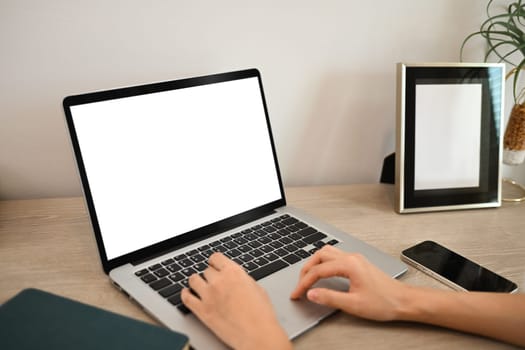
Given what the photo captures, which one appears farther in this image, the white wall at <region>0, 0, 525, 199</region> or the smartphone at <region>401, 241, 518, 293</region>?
the white wall at <region>0, 0, 525, 199</region>

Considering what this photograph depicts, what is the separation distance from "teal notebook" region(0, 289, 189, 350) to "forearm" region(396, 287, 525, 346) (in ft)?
1.03

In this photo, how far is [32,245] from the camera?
83 centimetres

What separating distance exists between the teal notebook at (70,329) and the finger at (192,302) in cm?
7

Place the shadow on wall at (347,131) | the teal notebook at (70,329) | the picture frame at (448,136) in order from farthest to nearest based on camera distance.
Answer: the shadow on wall at (347,131) < the picture frame at (448,136) < the teal notebook at (70,329)

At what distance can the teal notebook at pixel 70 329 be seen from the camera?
0.52 m

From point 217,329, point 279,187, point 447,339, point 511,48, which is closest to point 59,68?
point 279,187

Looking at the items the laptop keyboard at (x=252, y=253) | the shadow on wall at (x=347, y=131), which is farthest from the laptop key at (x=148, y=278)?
the shadow on wall at (x=347, y=131)

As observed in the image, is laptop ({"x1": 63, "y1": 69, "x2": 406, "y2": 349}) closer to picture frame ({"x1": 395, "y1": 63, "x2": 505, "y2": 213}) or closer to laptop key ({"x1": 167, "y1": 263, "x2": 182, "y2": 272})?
laptop key ({"x1": 167, "y1": 263, "x2": 182, "y2": 272})

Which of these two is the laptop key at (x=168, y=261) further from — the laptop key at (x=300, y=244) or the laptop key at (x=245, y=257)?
the laptop key at (x=300, y=244)

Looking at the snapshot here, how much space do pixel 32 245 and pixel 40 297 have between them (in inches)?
10.6

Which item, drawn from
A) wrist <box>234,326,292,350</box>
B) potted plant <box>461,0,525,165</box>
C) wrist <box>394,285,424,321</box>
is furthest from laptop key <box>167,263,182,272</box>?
potted plant <box>461,0,525,165</box>

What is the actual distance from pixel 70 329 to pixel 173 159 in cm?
34

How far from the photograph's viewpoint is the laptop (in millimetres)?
693

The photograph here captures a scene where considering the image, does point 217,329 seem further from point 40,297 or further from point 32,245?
point 32,245
